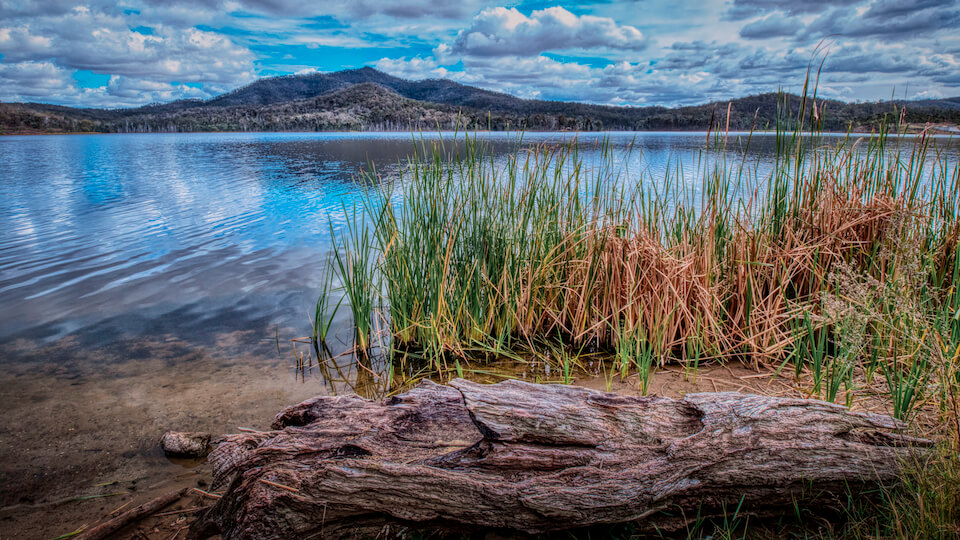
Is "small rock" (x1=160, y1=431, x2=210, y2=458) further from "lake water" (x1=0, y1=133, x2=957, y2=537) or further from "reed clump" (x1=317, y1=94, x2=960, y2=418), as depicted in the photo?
"reed clump" (x1=317, y1=94, x2=960, y2=418)

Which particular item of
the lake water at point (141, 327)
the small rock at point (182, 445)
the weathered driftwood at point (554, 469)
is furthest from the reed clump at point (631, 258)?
the weathered driftwood at point (554, 469)

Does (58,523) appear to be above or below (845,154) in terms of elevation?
below

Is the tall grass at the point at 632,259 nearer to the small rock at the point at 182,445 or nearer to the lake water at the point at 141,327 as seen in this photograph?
the lake water at the point at 141,327

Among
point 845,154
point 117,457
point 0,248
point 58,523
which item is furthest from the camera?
point 0,248

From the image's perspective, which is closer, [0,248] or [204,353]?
[204,353]

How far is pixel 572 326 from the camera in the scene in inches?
151

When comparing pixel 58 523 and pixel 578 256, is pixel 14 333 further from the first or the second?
pixel 578 256

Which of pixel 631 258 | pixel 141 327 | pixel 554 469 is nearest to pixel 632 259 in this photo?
pixel 631 258

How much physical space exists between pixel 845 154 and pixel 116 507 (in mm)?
5008

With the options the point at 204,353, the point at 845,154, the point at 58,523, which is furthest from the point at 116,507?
the point at 845,154

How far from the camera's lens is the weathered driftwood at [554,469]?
1.62 m

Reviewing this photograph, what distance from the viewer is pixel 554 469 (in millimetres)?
1671

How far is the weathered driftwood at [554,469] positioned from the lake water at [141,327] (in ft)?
3.80

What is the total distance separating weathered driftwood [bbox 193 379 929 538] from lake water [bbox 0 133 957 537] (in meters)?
1.16
